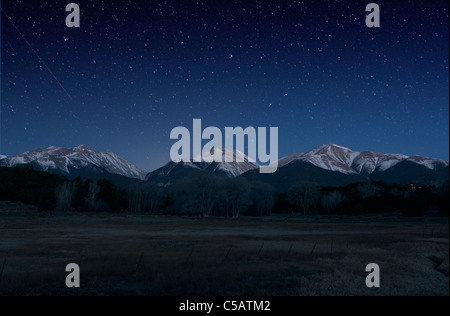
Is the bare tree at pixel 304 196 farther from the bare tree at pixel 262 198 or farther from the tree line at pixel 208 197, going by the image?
the bare tree at pixel 262 198

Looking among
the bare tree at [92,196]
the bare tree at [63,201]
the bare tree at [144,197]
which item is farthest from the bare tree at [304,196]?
the bare tree at [63,201]

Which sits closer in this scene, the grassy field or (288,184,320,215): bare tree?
the grassy field

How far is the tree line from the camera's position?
11794 centimetres

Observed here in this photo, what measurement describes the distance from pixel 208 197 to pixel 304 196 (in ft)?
163

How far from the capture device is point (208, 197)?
121 m

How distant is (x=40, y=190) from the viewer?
5404 inches

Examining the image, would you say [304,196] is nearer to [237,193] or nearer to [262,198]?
[262,198]

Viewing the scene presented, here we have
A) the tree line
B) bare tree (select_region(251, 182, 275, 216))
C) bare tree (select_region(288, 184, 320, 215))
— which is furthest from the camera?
bare tree (select_region(288, 184, 320, 215))

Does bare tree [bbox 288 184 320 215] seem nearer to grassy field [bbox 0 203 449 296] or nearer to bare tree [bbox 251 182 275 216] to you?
bare tree [bbox 251 182 275 216]

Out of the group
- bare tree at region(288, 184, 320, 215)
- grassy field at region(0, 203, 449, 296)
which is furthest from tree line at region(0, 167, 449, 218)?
grassy field at region(0, 203, 449, 296)

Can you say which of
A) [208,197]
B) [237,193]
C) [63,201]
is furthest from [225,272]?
[63,201]

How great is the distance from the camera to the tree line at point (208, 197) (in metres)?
118
